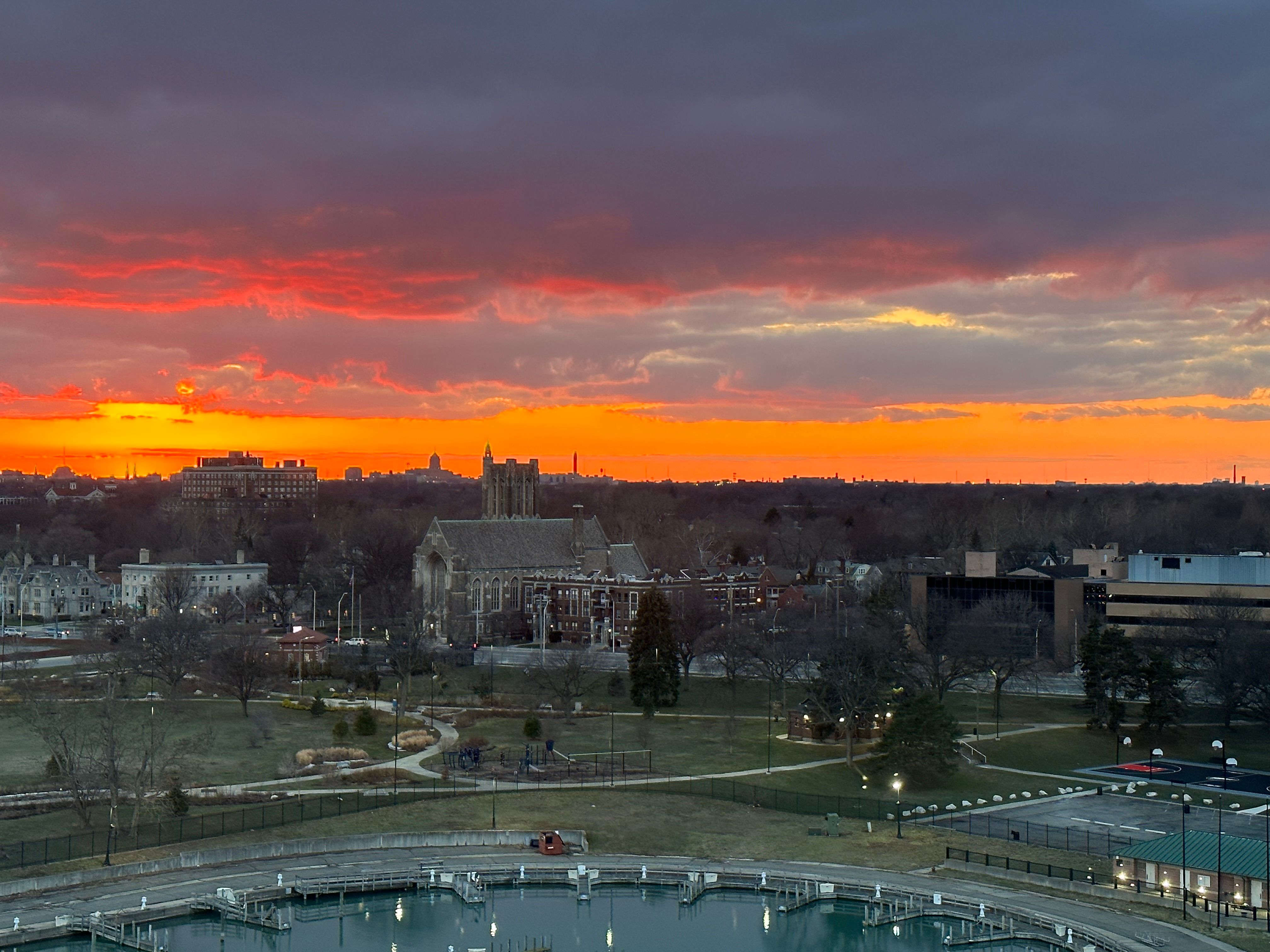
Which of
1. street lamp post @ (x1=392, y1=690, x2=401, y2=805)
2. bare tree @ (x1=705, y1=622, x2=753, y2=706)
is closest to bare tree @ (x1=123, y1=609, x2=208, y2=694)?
street lamp post @ (x1=392, y1=690, x2=401, y2=805)

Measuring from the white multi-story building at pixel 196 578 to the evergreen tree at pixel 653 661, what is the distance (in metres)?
61.5

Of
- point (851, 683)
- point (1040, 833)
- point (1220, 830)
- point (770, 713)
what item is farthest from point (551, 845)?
point (770, 713)

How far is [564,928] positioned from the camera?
164ft

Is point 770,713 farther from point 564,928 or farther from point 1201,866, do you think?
point 564,928

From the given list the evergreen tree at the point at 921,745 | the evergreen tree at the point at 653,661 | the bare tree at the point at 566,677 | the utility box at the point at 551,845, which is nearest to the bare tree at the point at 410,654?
the bare tree at the point at 566,677

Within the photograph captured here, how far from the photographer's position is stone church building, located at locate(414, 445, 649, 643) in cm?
13212

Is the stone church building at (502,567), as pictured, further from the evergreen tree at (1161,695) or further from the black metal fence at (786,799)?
the black metal fence at (786,799)

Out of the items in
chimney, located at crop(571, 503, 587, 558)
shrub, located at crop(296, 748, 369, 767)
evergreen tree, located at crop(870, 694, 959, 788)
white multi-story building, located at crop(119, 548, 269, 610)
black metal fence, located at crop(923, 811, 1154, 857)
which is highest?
chimney, located at crop(571, 503, 587, 558)

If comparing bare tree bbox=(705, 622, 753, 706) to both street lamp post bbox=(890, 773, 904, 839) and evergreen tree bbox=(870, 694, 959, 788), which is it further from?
street lamp post bbox=(890, 773, 904, 839)

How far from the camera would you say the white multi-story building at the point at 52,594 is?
154m

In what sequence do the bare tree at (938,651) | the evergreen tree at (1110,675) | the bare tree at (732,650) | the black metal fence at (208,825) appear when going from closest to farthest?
the black metal fence at (208,825) < the evergreen tree at (1110,675) < the bare tree at (938,651) < the bare tree at (732,650)

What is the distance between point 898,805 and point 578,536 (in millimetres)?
82653

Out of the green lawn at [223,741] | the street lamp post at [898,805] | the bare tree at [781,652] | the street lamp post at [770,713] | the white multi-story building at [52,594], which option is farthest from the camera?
the white multi-story building at [52,594]

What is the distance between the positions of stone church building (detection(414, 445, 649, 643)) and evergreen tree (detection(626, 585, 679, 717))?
3337 cm
